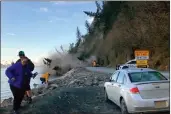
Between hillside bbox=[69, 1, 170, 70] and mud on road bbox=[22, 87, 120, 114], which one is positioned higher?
hillside bbox=[69, 1, 170, 70]

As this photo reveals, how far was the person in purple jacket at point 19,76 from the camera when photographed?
7.59m

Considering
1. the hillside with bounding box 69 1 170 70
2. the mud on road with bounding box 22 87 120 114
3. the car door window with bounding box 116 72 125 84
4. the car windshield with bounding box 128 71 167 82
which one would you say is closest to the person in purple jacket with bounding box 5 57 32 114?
the mud on road with bounding box 22 87 120 114

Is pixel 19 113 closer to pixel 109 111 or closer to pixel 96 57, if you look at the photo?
pixel 109 111

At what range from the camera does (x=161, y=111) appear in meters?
6.89

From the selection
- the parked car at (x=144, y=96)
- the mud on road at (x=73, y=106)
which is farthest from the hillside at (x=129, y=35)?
the parked car at (x=144, y=96)

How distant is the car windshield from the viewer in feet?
25.0

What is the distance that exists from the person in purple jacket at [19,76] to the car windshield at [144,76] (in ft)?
7.38

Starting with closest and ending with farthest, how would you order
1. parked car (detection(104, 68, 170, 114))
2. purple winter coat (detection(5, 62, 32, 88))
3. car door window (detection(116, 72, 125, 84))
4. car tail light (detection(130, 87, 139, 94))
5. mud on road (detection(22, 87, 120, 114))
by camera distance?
parked car (detection(104, 68, 170, 114)) < car tail light (detection(130, 87, 139, 94)) < purple winter coat (detection(5, 62, 32, 88)) < car door window (detection(116, 72, 125, 84)) < mud on road (detection(22, 87, 120, 114))

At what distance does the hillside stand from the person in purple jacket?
11.3 feet

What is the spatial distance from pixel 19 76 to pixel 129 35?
7463 millimetres

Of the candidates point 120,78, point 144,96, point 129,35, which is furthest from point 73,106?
point 129,35

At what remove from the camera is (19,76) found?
774cm

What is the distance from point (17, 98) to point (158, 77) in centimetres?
315

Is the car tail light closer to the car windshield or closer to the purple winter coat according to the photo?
the car windshield
